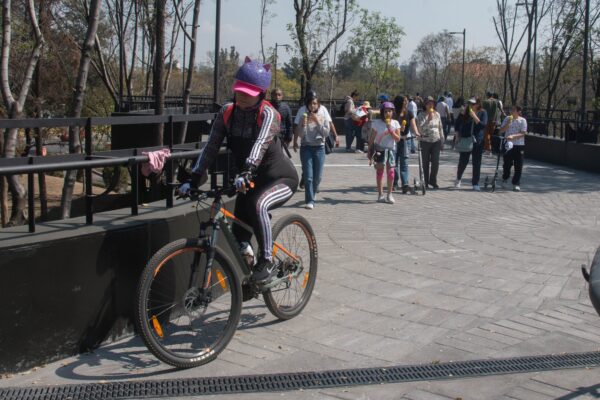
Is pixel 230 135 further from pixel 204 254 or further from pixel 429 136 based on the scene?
pixel 429 136

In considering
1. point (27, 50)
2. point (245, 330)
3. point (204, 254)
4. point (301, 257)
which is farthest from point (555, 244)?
point (27, 50)

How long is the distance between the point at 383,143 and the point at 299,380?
842cm

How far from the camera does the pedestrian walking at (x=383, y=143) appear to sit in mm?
12656

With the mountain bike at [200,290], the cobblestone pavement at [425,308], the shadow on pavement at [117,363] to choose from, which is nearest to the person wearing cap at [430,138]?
the cobblestone pavement at [425,308]

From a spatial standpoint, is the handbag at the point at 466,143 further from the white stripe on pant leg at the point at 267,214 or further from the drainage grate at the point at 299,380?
the white stripe on pant leg at the point at 267,214

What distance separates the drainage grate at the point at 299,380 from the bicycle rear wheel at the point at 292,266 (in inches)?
39.7

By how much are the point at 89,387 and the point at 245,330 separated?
4.71ft

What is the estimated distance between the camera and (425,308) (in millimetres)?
6469

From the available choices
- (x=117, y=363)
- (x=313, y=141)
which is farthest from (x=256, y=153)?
(x=313, y=141)

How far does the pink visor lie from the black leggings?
0.67 m

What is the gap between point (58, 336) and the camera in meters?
4.76

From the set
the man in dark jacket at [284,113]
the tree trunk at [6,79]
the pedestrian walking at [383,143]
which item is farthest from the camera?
the man in dark jacket at [284,113]

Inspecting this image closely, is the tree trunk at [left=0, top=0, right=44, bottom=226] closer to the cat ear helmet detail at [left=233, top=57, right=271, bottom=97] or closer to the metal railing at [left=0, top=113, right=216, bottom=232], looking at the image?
the metal railing at [left=0, top=113, right=216, bottom=232]

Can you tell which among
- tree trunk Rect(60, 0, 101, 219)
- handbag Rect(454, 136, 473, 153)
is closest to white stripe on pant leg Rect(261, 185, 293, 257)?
tree trunk Rect(60, 0, 101, 219)
